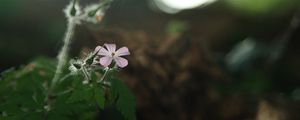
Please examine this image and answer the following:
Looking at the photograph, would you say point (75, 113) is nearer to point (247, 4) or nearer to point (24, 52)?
point (24, 52)

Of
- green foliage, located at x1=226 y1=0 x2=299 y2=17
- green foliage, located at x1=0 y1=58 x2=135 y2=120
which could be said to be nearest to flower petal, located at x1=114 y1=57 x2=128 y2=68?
green foliage, located at x1=0 y1=58 x2=135 y2=120

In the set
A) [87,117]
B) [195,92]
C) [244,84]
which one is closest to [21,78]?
[87,117]

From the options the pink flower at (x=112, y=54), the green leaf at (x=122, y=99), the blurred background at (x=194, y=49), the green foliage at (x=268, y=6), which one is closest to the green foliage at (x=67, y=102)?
the green leaf at (x=122, y=99)

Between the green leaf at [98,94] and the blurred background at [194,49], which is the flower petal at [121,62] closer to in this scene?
the green leaf at [98,94]

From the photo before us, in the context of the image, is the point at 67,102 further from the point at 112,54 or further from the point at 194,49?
the point at 194,49

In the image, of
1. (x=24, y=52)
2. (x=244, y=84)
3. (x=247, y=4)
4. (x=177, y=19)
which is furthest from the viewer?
(x=177, y=19)

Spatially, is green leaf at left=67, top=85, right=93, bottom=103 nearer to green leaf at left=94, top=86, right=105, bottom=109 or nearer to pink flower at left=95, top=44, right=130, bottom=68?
green leaf at left=94, top=86, right=105, bottom=109
